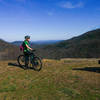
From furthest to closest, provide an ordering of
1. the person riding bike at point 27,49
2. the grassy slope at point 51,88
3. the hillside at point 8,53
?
the hillside at point 8,53
the person riding bike at point 27,49
the grassy slope at point 51,88

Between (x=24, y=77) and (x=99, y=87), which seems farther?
(x=24, y=77)

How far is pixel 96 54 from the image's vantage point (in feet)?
178

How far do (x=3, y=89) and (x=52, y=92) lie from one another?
7.54 ft

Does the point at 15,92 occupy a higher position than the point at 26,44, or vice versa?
the point at 26,44

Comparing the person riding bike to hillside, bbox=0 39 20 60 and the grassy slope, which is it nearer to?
the grassy slope

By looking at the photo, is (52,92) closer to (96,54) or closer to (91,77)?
(91,77)

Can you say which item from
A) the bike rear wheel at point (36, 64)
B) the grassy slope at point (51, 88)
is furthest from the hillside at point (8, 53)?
the grassy slope at point (51, 88)

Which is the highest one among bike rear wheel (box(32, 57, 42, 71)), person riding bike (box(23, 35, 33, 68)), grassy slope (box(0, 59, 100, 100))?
person riding bike (box(23, 35, 33, 68))

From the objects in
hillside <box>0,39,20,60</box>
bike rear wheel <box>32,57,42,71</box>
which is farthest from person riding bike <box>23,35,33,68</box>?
hillside <box>0,39,20,60</box>

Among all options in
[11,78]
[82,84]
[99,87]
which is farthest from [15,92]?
[99,87]

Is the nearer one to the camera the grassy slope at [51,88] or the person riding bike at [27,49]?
the grassy slope at [51,88]

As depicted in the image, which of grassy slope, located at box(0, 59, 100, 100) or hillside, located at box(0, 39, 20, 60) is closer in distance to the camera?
grassy slope, located at box(0, 59, 100, 100)

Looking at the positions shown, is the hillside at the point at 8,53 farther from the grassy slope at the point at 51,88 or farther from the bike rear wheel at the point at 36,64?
the grassy slope at the point at 51,88

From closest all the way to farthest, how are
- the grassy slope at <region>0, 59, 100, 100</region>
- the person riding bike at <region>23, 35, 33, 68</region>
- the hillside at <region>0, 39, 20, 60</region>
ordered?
the grassy slope at <region>0, 59, 100, 100</region> → the person riding bike at <region>23, 35, 33, 68</region> → the hillside at <region>0, 39, 20, 60</region>
